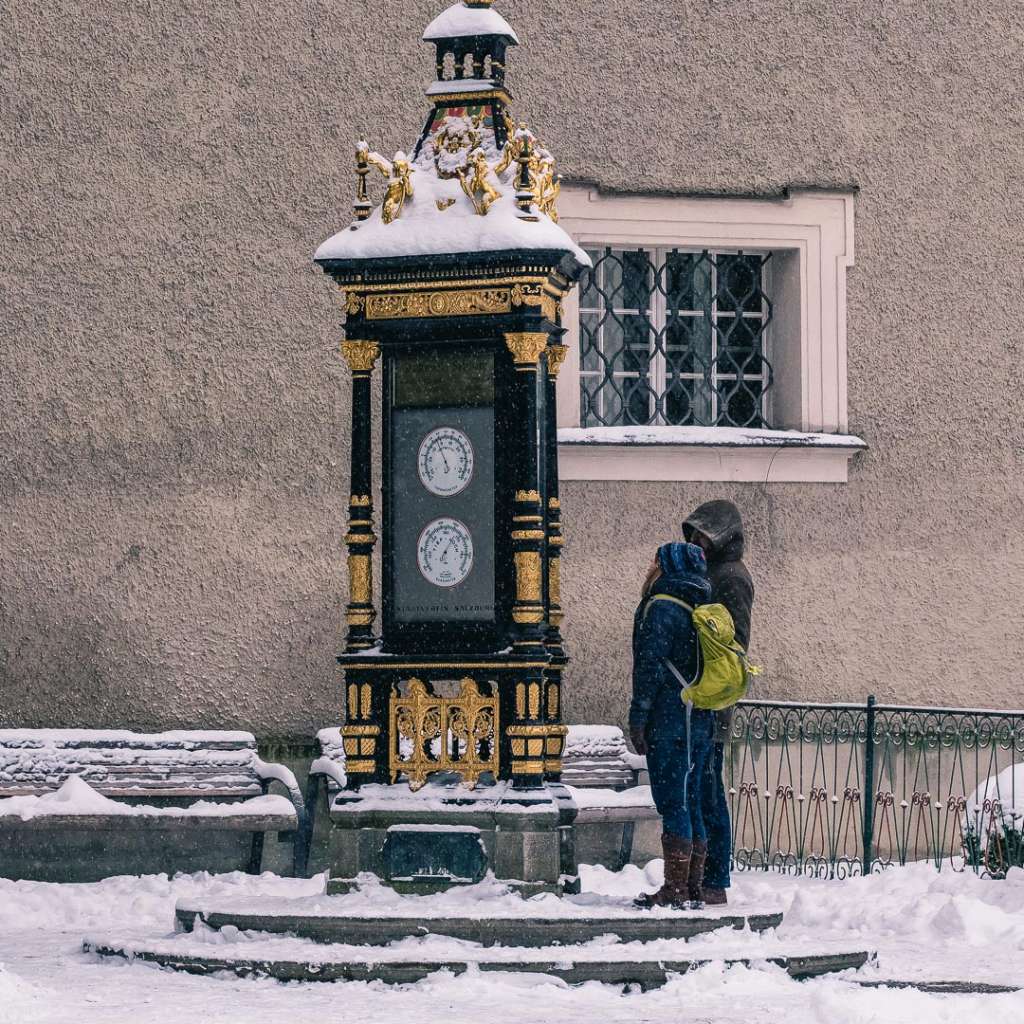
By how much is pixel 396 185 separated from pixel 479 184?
Result: 414 mm

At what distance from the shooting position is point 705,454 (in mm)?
13414

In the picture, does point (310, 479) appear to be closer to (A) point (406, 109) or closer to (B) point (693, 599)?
(A) point (406, 109)

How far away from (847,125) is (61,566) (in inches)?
218

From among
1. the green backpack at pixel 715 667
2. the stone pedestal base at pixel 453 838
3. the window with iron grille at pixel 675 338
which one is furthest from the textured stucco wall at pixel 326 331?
the green backpack at pixel 715 667

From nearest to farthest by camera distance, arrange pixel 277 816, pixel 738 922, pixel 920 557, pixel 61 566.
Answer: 1. pixel 738 922
2. pixel 277 816
3. pixel 61 566
4. pixel 920 557

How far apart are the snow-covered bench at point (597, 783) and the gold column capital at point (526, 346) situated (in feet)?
9.48

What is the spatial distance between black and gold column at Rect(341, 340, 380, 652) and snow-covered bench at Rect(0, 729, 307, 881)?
1936mm

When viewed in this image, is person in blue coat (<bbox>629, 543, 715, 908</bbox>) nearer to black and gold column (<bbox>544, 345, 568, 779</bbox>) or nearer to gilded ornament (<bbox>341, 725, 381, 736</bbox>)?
black and gold column (<bbox>544, 345, 568, 779</bbox>)

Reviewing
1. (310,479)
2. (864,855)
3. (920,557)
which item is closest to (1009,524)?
(920,557)

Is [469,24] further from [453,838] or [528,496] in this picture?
[453,838]

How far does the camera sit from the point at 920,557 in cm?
1372

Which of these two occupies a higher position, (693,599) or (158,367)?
(158,367)

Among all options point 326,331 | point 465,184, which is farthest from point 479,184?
point 326,331

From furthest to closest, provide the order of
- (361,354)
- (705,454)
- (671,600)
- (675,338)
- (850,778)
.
Answer: 1. (675,338)
2. (705,454)
3. (850,778)
4. (361,354)
5. (671,600)
